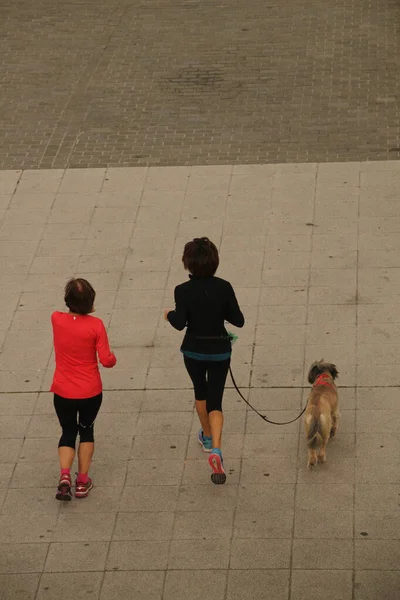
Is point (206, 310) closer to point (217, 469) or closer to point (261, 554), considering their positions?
point (217, 469)

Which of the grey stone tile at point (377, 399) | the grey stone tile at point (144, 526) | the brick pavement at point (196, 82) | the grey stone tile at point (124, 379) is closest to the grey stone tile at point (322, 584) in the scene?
the grey stone tile at point (144, 526)

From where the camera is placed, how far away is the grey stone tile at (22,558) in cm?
800

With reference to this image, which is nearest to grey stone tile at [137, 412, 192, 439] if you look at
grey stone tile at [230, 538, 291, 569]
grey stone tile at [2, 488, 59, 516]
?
grey stone tile at [2, 488, 59, 516]

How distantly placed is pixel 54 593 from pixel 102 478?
1303 mm

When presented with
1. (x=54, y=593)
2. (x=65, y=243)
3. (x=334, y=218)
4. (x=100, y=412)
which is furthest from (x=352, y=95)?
(x=54, y=593)

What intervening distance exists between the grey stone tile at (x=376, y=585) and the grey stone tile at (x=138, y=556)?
129cm

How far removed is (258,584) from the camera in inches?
303

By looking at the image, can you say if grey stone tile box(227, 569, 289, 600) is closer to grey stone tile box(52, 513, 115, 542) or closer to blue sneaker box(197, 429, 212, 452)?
grey stone tile box(52, 513, 115, 542)

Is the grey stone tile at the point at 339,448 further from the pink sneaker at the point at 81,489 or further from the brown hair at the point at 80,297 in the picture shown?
the brown hair at the point at 80,297

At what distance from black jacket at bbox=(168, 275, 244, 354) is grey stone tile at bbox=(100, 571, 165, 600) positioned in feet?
5.36

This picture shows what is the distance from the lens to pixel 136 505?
338 inches

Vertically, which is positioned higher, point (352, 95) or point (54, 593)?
point (54, 593)

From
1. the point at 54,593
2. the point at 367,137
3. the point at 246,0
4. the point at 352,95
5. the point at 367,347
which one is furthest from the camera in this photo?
the point at 246,0

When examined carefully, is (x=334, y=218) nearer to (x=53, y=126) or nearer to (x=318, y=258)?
(x=318, y=258)
